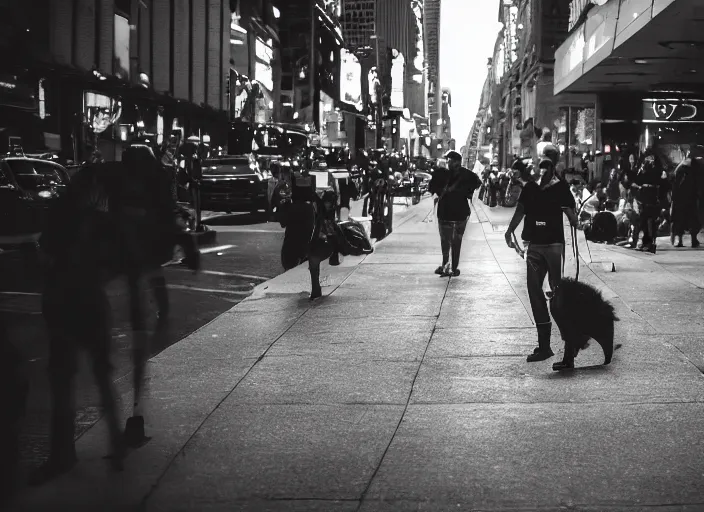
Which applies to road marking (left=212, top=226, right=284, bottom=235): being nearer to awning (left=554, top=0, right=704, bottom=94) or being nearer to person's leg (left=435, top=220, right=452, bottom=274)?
awning (left=554, top=0, right=704, bottom=94)

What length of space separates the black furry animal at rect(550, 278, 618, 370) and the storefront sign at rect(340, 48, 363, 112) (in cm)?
11151

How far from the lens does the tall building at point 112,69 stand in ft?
107

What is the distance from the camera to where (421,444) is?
6.32 m

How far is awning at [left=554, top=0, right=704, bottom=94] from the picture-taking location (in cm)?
2155

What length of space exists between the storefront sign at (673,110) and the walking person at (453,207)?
16.0 meters

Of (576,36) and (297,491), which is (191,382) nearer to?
(297,491)

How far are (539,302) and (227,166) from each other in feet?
79.0

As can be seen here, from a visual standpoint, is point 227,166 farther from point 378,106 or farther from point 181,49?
point 378,106

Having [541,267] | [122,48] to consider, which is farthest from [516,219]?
[122,48]

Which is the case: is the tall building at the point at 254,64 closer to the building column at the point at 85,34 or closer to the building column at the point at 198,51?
the building column at the point at 198,51

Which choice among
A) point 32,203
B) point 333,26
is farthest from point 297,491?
point 333,26

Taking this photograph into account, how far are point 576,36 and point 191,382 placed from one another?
29.2 m

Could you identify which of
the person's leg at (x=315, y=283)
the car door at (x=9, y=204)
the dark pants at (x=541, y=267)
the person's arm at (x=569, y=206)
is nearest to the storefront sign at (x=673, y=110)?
the car door at (x=9, y=204)

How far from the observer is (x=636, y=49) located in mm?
26250
